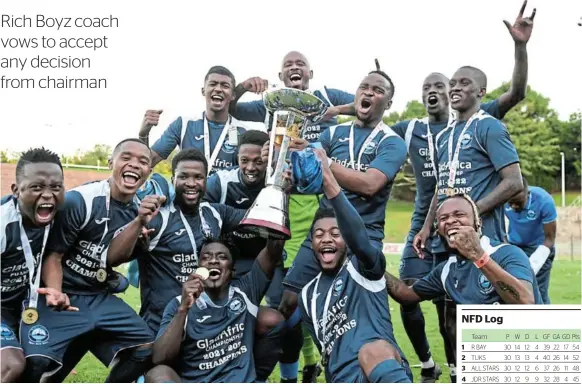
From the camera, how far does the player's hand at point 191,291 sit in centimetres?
382

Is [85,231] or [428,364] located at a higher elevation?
[85,231]

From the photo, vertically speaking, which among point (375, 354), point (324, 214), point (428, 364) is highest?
point (324, 214)

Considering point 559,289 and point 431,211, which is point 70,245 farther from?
point 559,289

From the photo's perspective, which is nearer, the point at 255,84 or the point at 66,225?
the point at 66,225

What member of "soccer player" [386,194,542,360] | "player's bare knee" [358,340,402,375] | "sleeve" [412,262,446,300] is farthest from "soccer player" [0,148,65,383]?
"sleeve" [412,262,446,300]

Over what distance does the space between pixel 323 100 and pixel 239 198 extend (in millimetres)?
1010

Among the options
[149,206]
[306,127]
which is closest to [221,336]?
[149,206]

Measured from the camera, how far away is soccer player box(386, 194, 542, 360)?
12.2 feet

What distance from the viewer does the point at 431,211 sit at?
4.81 metres

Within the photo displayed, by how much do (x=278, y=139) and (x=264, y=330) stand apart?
3.71ft

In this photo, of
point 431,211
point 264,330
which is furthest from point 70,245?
point 431,211

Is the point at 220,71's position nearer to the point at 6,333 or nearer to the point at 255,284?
the point at 255,284

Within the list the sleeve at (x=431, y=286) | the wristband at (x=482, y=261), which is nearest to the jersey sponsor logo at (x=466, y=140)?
the sleeve at (x=431, y=286)

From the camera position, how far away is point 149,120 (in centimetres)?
498
